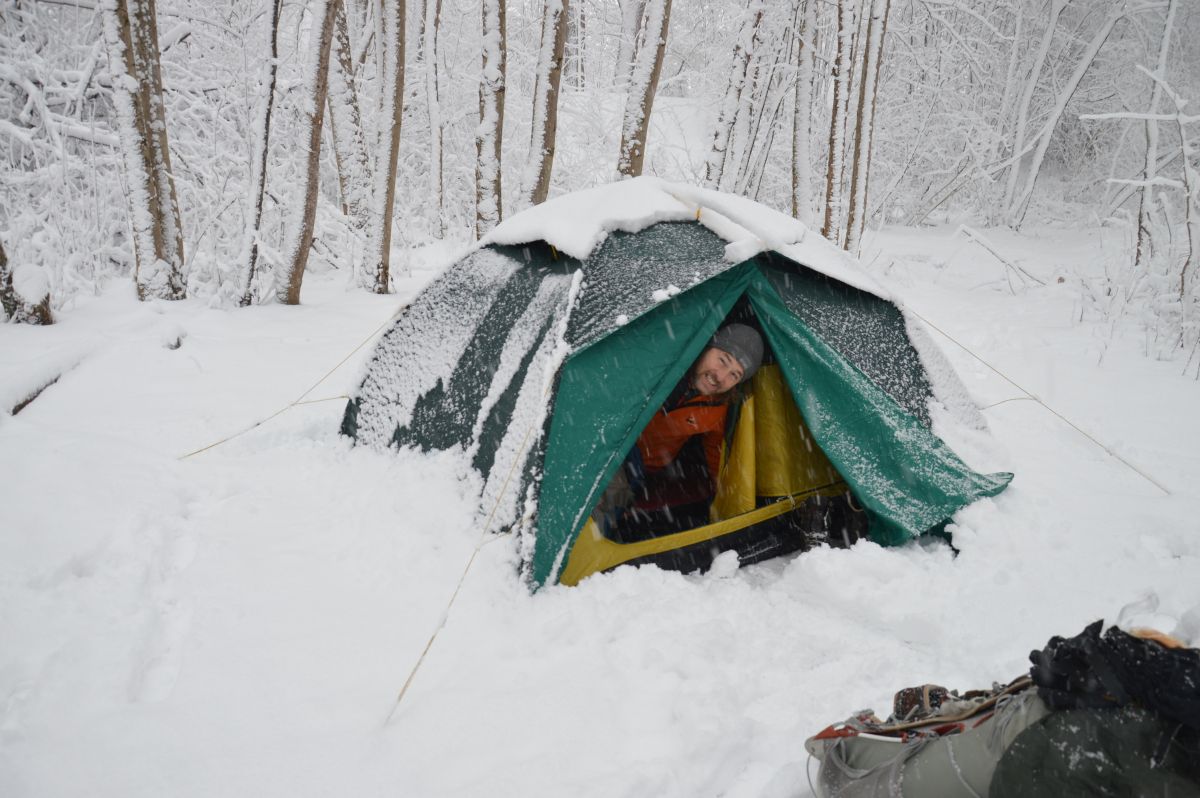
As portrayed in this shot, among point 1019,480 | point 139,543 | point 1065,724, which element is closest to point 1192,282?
point 1019,480

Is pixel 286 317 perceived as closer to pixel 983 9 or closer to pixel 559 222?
pixel 559 222

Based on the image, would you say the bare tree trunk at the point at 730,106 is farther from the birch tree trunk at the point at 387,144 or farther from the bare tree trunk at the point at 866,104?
the birch tree trunk at the point at 387,144

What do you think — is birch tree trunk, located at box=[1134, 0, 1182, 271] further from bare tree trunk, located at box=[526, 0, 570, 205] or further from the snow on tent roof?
bare tree trunk, located at box=[526, 0, 570, 205]

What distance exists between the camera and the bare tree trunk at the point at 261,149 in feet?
17.6

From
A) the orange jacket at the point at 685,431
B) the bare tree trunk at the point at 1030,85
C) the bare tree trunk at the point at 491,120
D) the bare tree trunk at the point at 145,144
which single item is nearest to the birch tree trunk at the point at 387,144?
the bare tree trunk at the point at 491,120

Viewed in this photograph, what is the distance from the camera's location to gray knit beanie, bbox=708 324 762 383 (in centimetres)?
289

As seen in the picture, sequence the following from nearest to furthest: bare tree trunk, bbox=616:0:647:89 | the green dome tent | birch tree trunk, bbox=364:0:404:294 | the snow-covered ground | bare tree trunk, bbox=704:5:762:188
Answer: the snow-covered ground, the green dome tent, birch tree trunk, bbox=364:0:404:294, bare tree trunk, bbox=704:5:762:188, bare tree trunk, bbox=616:0:647:89

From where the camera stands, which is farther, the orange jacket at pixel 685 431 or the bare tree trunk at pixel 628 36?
the bare tree trunk at pixel 628 36

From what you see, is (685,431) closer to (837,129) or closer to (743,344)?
(743,344)

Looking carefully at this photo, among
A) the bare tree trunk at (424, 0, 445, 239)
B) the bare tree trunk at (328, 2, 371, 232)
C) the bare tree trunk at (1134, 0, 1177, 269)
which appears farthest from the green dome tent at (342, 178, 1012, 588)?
the bare tree trunk at (424, 0, 445, 239)

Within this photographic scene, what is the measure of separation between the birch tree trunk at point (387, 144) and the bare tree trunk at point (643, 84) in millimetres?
2277

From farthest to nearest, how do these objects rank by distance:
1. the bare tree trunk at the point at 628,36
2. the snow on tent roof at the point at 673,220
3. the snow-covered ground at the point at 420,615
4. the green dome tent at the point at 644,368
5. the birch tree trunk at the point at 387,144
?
1. the bare tree trunk at the point at 628,36
2. the birch tree trunk at the point at 387,144
3. the snow on tent roof at the point at 673,220
4. the green dome tent at the point at 644,368
5. the snow-covered ground at the point at 420,615

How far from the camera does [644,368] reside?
2631mm

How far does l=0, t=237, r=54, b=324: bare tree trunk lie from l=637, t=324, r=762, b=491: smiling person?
4.57 metres
